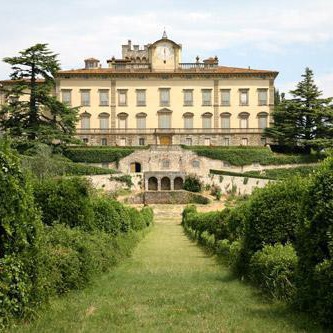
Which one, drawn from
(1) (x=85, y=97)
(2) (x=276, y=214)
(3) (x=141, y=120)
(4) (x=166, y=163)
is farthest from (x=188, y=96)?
(2) (x=276, y=214)

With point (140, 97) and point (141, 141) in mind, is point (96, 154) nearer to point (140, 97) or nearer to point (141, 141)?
point (141, 141)

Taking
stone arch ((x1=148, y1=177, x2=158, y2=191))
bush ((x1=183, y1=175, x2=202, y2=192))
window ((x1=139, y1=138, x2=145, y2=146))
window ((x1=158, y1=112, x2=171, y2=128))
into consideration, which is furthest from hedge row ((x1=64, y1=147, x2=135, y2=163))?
bush ((x1=183, y1=175, x2=202, y2=192))

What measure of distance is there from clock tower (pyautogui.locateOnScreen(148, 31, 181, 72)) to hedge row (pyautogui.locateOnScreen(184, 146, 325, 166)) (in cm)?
978

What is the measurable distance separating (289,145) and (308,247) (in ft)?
162

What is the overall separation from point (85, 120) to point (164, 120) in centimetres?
763

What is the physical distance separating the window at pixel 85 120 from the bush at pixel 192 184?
14641mm

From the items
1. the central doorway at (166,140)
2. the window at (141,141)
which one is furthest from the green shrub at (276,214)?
the central doorway at (166,140)

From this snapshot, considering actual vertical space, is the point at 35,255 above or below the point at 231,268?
above

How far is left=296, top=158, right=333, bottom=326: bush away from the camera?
712cm

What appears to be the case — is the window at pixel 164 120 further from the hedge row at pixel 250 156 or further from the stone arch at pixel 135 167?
the stone arch at pixel 135 167

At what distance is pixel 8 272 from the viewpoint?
7.00 metres

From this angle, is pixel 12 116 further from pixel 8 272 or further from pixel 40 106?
pixel 8 272

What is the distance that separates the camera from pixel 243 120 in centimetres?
6059

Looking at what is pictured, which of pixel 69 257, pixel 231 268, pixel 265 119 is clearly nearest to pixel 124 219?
pixel 231 268
